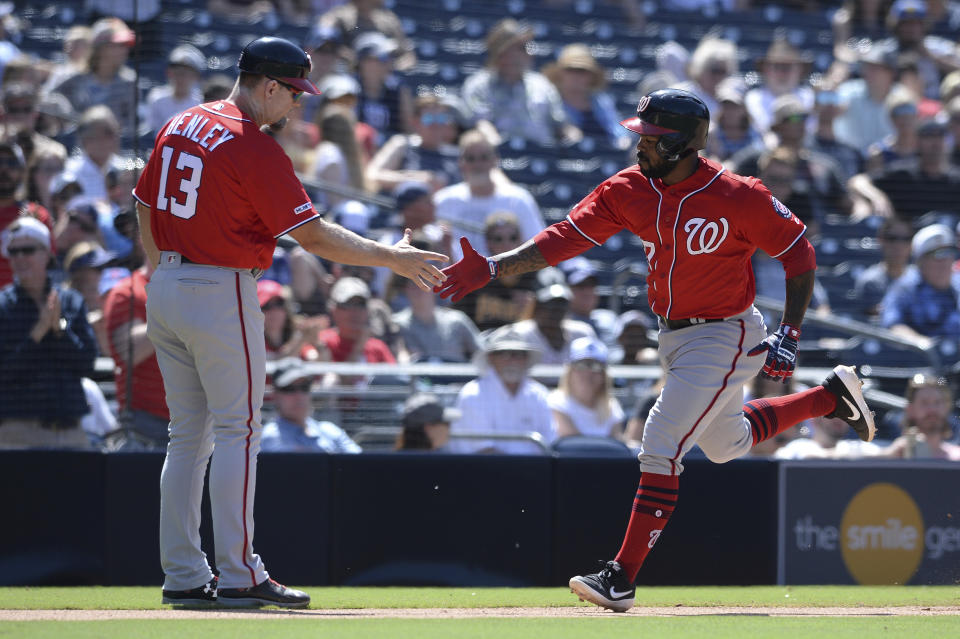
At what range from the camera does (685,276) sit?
5.08m

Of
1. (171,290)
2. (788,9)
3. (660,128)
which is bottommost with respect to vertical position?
(171,290)

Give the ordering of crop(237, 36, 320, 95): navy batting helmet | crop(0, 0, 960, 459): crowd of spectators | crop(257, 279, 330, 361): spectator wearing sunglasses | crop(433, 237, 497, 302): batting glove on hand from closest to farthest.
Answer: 1. crop(237, 36, 320, 95): navy batting helmet
2. crop(433, 237, 497, 302): batting glove on hand
3. crop(0, 0, 960, 459): crowd of spectators
4. crop(257, 279, 330, 361): spectator wearing sunglasses

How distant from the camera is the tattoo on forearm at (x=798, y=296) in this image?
5062 millimetres

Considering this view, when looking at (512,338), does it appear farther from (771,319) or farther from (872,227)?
(872,227)

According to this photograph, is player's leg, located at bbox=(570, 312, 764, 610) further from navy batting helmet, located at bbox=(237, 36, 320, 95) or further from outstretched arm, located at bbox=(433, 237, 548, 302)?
navy batting helmet, located at bbox=(237, 36, 320, 95)

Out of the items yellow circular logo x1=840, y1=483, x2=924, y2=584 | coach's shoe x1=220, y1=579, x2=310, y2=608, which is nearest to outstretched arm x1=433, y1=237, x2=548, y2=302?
coach's shoe x1=220, y1=579, x2=310, y2=608

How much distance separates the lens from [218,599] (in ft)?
15.8

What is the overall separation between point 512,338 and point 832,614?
3417mm

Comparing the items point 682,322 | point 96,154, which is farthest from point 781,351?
point 96,154

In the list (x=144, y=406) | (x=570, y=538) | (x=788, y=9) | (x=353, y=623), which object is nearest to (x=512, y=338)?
(x=570, y=538)

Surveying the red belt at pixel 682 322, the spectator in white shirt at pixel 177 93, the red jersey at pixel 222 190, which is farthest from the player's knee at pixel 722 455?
the spectator in white shirt at pixel 177 93

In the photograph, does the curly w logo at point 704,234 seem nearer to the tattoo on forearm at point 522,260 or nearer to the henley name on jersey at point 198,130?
the tattoo on forearm at point 522,260

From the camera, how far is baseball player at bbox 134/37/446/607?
4.69 metres

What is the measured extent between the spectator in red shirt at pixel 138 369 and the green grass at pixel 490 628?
2536 mm
